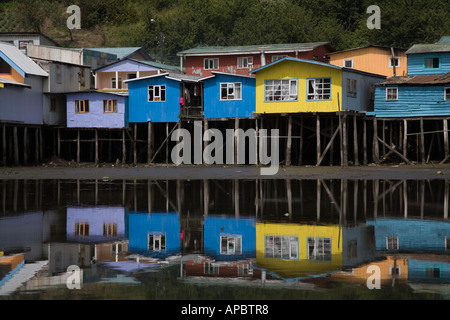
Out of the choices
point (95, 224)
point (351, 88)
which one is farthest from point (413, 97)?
point (95, 224)

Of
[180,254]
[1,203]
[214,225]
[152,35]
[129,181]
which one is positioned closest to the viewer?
[180,254]

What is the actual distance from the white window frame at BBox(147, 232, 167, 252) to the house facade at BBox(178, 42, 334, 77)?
121 ft

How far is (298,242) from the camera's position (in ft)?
47.1

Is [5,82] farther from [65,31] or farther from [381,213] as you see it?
[65,31]

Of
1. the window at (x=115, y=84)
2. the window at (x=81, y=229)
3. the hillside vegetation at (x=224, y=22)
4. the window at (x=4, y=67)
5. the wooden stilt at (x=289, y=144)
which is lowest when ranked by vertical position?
the window at (x=81, y=229)

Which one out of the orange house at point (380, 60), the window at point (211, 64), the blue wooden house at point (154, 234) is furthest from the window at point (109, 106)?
the blue wooden house at point (154, 234)

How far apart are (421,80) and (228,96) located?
11.2 m

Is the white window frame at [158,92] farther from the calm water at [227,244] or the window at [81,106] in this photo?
the calm water at [227,244]

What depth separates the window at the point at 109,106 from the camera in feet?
154

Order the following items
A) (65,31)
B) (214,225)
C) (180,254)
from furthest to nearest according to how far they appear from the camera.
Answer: (65,31), (214,225), (180,254)

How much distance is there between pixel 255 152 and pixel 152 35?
135ft

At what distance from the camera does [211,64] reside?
5481 cm

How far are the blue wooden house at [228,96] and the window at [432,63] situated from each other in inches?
417
